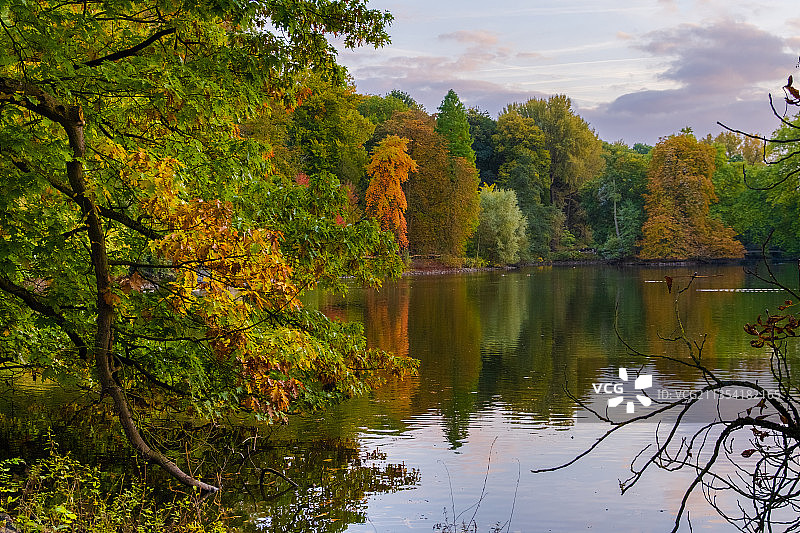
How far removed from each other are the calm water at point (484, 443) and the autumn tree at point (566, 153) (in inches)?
2199

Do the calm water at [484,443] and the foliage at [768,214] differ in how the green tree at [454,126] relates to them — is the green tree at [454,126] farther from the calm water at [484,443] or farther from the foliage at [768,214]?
the calm water at [484,443]

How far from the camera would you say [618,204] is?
72000mm

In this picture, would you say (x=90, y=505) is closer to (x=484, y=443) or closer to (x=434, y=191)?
(x=484, y=443)

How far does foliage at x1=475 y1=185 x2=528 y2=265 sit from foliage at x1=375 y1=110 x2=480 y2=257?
2.73m

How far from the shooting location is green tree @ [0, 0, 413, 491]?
564cm

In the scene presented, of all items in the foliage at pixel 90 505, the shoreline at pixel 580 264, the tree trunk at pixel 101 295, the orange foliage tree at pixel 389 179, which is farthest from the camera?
the shoreline at pixel 580 264

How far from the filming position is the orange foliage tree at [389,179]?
2090 inches

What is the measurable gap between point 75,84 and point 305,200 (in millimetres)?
3617

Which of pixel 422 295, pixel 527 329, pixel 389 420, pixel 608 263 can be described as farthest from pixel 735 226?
pixel 389 420

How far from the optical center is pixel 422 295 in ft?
122

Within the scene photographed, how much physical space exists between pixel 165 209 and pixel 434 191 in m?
54.0

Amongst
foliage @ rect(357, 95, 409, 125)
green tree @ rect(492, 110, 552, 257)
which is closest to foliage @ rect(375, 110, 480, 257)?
green tree @ rect(492, 110, 552, 257)

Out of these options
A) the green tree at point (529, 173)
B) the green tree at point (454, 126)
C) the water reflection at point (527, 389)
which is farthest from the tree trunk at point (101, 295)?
the green tree at point (529, 173)

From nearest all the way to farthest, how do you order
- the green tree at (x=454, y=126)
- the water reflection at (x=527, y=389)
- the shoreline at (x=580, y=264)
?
the water reflection at (x=527, y=389), the shoreline at (x=580, y=264), the green tree at (x=454, y=126)
